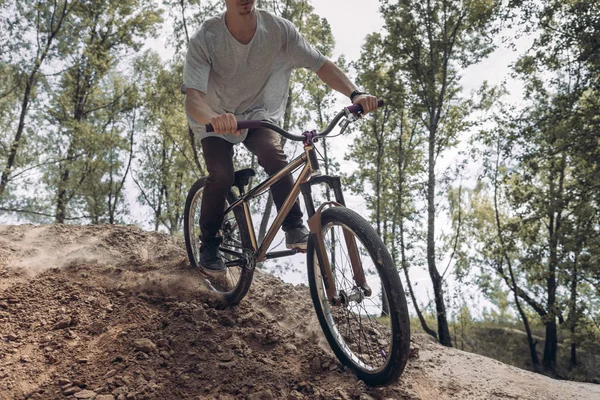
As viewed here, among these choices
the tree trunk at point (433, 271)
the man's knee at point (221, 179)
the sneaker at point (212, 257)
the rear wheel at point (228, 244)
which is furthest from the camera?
the tree trunk at point (433, 271)

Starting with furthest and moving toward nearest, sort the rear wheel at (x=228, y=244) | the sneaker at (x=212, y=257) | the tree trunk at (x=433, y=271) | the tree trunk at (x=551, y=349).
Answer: the tree trunk at (x=551, y=349) < the tree trunk at (x=433, y=271) < the sneaker at (x=212, y=257) < the rear wheel at (x=228, y=244)

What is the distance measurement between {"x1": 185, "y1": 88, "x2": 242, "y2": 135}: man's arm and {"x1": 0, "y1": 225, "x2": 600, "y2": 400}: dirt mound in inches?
67.5

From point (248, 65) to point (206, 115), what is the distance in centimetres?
70

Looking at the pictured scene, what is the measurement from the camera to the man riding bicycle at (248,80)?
10.6 ft

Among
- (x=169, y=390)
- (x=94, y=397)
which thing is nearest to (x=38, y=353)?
(x=94, y=397)

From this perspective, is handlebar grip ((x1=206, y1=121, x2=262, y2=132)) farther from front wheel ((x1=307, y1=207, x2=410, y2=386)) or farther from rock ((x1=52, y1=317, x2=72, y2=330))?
rock ((x1=52, y1=317, x2=72, y2=330))

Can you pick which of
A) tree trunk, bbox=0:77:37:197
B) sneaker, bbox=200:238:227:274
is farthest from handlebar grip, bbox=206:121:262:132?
tree trunk, bbox=0:77:37:197

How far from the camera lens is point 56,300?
3.99m

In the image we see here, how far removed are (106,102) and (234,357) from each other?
20960 mm

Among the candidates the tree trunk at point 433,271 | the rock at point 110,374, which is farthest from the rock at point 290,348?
the tree trunk at point 433,271

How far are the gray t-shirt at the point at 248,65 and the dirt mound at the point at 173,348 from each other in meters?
1.71

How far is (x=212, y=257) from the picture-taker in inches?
158

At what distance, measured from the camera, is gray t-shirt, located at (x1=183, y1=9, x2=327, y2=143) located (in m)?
3.25

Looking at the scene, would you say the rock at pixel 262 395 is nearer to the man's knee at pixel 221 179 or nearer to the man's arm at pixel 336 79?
the man's knee at pixel 221 179
